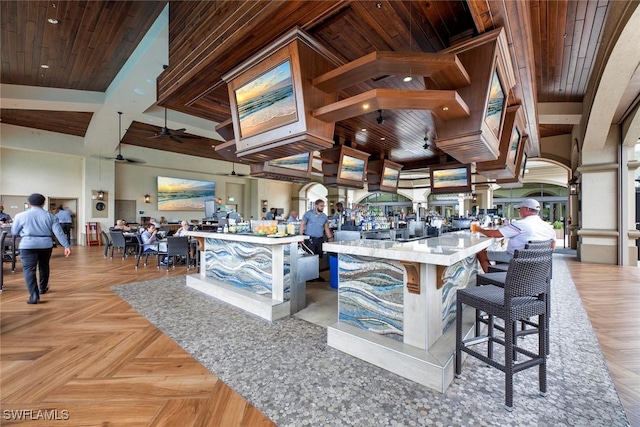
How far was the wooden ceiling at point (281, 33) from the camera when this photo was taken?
2.40 metres

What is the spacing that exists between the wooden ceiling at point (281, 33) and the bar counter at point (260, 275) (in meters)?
2.02

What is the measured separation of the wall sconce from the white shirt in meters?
7.23

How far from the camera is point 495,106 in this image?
119 inches

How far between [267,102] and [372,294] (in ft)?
7.04

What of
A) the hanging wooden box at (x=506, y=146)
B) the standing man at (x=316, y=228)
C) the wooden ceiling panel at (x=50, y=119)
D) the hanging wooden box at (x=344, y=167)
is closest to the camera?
the hanging wooden box at (x=506, y=146)

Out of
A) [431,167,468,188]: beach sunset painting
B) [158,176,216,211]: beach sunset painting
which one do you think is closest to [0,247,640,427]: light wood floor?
[431,167,468,188]: beach sunset painting

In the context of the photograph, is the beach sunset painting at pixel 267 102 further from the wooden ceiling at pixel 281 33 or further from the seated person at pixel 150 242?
the seated person at pixel 150 242

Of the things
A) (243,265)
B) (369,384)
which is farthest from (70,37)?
(369,384)

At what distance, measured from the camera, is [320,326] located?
10.6 feet

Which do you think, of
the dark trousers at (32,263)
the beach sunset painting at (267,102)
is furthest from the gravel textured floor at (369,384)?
the dark trousers at (32,263)

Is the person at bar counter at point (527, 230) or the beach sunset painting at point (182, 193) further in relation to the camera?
the beach sunset painting at point (182, 193)

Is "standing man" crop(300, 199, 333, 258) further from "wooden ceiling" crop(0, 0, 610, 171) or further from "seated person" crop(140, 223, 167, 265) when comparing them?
"seated person" crop(140, 223, 167, 265)

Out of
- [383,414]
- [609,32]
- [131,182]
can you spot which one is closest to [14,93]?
[131,182]

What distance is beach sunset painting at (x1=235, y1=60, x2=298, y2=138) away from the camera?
2.60m
